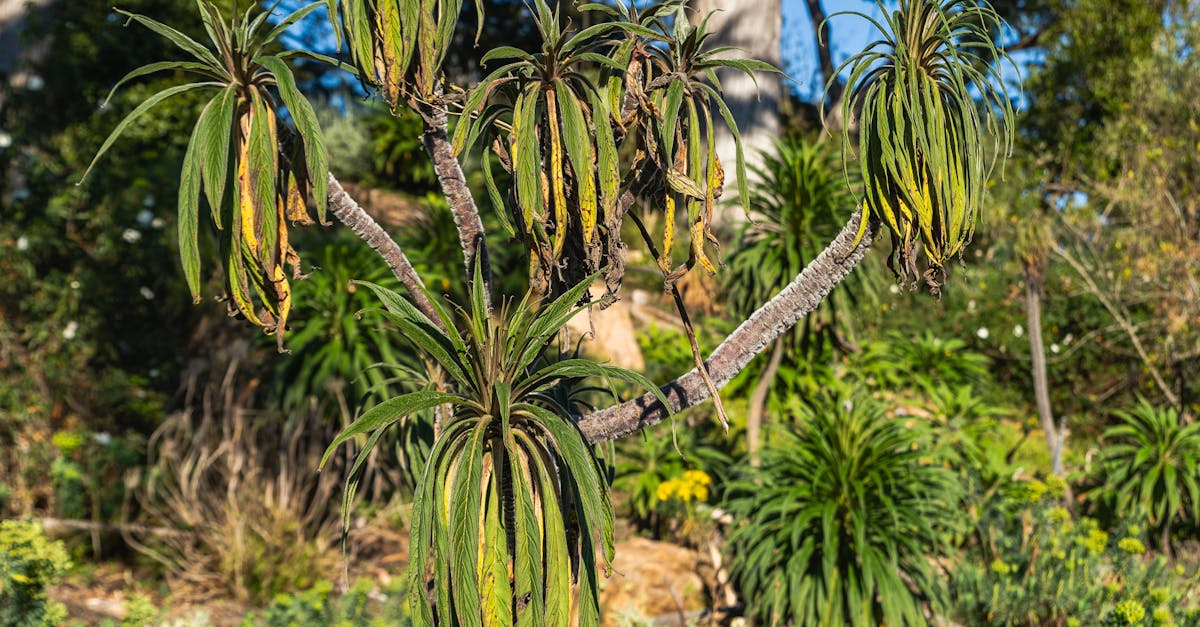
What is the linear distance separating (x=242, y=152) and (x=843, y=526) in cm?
302

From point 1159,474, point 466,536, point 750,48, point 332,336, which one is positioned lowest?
point 466,536

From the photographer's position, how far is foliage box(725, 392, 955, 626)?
3637 millimetres

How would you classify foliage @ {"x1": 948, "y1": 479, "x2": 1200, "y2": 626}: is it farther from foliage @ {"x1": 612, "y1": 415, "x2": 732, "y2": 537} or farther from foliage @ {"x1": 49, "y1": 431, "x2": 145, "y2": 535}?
foliage @ {"x1": 49, "y1": 431, "x2": 145, "y2": 535}

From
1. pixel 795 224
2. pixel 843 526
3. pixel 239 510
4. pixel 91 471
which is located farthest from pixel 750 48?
pixel 91 471

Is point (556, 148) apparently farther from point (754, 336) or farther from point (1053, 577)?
point (1053, 577)

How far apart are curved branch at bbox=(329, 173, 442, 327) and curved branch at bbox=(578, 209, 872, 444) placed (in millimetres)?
381

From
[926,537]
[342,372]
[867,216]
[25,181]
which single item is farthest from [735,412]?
[25,181]

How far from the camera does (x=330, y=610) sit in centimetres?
375

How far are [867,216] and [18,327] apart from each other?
5.71 metres

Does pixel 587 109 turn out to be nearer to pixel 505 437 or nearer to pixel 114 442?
pixel 505 437

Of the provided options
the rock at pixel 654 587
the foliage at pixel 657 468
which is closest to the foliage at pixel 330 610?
the rock at pixel 654 587

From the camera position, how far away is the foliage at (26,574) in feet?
9.73

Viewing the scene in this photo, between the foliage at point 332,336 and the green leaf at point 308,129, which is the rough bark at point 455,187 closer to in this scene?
the green leaf at point 308,129

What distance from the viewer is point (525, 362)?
161 centimetres
